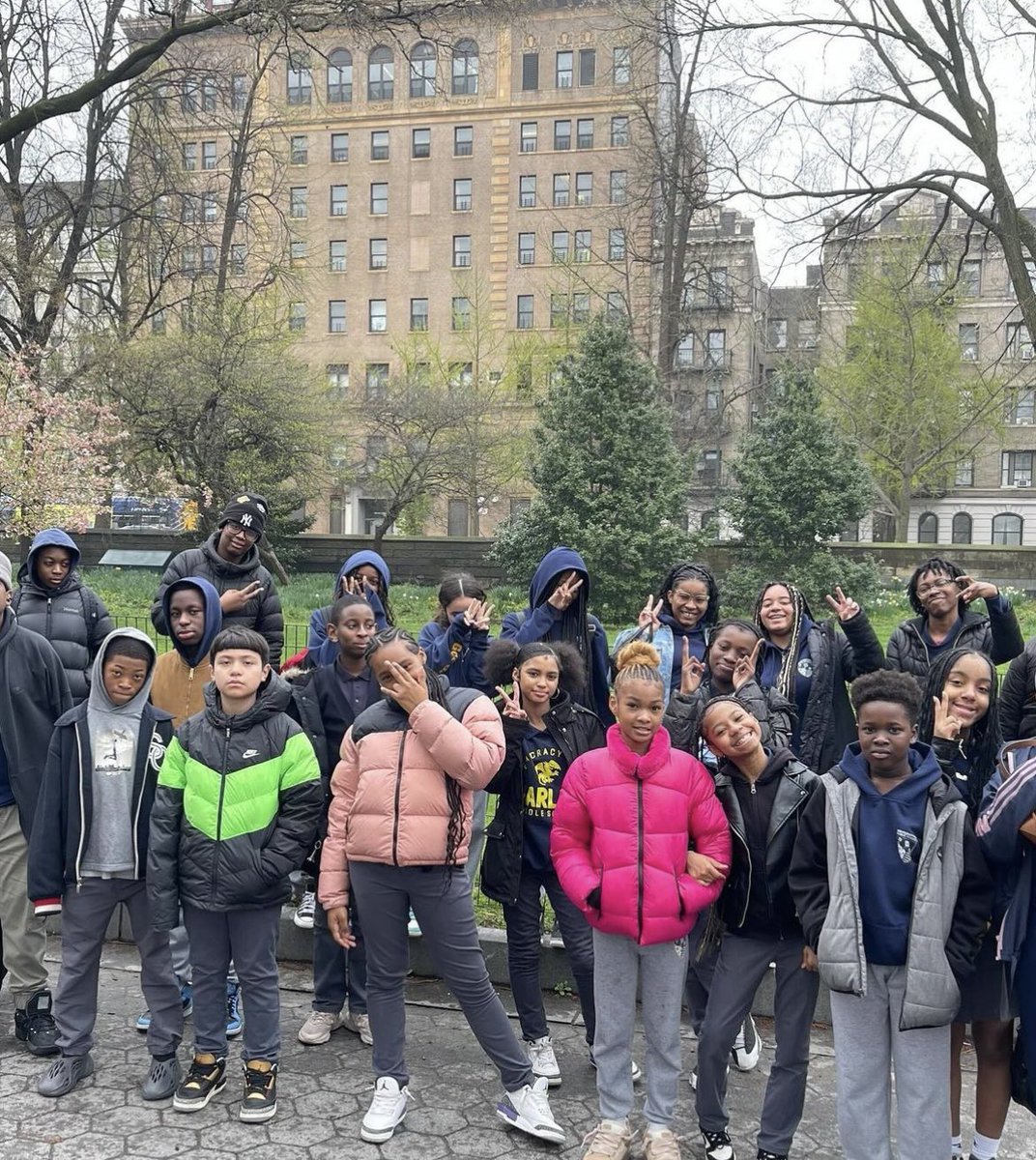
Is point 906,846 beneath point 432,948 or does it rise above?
above

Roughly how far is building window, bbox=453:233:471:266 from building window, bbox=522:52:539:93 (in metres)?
7.05

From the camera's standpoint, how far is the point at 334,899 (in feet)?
13.0

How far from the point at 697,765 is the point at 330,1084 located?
81.6 inches

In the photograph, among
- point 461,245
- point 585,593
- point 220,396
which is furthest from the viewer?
point 461,245

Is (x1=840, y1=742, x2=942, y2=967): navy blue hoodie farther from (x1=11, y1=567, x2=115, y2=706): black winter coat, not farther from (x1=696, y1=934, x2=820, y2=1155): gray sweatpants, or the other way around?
(x1=11, y1=567, x2=115, y2=706): black winter coat

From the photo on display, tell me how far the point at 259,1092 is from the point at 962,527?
5049 cm

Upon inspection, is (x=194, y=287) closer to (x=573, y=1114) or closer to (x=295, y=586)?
(x=295, y=586)

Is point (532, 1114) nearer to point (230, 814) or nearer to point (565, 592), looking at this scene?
point (230, 814)

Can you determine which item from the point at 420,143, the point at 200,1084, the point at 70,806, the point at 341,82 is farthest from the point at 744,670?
the point at 341,82

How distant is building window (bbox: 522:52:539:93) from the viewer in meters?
45.9

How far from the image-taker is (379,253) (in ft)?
156

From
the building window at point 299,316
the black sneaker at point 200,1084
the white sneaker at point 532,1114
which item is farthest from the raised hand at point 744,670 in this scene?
the building window at point 299,316

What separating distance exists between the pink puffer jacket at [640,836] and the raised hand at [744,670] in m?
0.69

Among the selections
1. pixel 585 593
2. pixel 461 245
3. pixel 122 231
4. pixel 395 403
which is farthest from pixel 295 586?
pixel 461 245
